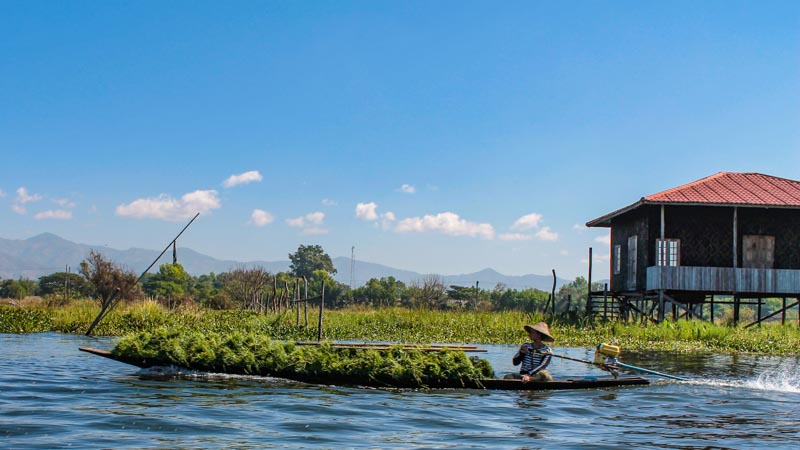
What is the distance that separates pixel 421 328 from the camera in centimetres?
2805

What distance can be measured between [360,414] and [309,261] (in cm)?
10801

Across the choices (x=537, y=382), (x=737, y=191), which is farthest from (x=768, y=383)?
(x=737, y=191)

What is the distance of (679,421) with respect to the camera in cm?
1191

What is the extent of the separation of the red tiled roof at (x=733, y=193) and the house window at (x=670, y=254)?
6.06 feet

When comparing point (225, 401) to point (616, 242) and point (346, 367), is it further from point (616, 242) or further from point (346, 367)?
point (616, 242)

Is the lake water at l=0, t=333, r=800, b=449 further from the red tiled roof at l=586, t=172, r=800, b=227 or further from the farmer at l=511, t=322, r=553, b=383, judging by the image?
the red tiled roof at l=586, t=172, r=800, b=227

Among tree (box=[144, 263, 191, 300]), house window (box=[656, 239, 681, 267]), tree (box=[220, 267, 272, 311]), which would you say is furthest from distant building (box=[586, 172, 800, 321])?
tree (box=[144, 263, 191, 300])

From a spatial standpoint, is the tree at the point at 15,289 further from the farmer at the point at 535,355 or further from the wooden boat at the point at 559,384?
the wooden boat at the point at 559,384

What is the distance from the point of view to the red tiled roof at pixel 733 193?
28.0 m

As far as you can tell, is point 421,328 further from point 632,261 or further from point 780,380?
point 780,380

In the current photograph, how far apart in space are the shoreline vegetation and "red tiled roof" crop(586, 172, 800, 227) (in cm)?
423

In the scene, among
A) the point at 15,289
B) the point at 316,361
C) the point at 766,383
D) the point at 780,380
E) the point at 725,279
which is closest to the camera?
the point at 316,361

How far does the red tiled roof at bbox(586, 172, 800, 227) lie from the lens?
2798 cm

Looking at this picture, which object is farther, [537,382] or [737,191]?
[737,191]
